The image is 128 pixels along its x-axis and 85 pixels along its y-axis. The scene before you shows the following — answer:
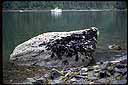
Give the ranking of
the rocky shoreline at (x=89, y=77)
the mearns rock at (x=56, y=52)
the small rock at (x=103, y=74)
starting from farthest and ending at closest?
the mearns rock at (x=56, y=52) < the small rock at (x=103, y=74) < the rocky shoreline at (x=89, y=77)

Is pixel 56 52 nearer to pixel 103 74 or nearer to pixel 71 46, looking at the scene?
pixel 71 46

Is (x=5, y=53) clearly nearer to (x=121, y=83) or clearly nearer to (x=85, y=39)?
(x=85, y=39)

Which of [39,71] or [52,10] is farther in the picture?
[52,10]

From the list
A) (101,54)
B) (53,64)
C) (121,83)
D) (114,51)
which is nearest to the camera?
(121,83)

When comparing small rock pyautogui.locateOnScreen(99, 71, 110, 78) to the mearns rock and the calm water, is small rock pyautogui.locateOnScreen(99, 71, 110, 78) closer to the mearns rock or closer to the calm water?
the mearns rock

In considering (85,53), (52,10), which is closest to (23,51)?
(85,53)

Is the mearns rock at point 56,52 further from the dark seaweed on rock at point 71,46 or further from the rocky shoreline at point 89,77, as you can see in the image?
the rocky shoreline at point 89,77

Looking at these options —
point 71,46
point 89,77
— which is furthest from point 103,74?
point 71,46

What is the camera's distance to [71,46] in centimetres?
1642

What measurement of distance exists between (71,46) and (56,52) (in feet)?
2.77

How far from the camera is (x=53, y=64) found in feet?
52.9

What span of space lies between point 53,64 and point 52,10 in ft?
494

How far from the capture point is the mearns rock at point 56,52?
639 inches

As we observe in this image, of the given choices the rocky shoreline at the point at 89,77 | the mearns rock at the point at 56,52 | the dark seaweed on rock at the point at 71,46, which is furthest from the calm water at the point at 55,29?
the rocky shoreline at the point at 89,77
